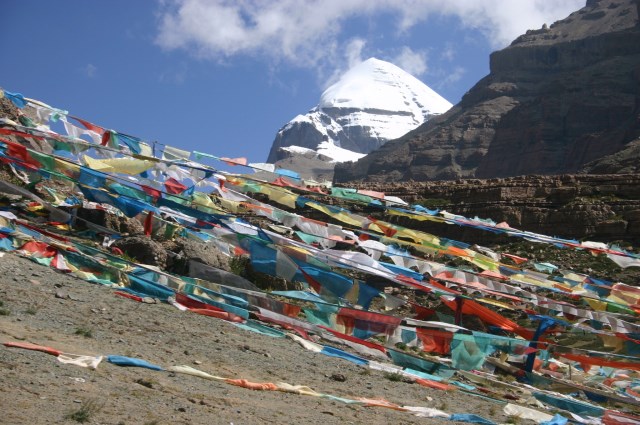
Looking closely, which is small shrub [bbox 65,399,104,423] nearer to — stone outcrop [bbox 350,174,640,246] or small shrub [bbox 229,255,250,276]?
small shrub [bbox 229,255,250,276]

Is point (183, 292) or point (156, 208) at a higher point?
point (156, 208)

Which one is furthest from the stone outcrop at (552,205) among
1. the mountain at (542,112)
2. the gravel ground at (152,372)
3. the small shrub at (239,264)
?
the mountain at (542,112)

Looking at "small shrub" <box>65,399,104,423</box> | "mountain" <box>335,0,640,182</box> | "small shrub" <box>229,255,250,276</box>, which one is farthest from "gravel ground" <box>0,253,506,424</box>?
Result: "mountain" <box>335,0,640,182</box>

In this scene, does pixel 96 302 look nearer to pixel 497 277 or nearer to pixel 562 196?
pixel 497 277

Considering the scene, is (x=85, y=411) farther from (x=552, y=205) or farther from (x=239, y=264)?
(x=552, y=205)

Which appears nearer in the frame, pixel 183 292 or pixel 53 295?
pixel 53 295

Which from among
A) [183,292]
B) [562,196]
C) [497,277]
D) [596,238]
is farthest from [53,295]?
[562,196]

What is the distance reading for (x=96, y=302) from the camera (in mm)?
11609

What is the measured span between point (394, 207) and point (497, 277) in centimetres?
337

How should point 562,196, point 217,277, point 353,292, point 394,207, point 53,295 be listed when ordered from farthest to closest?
1. point 562,196
2. point 394,207
3. point 217,277
4. point 353,292
5. point 53,295

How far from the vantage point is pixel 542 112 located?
113 meters

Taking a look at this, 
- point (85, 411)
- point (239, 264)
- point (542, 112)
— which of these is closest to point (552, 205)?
point (239, 264)

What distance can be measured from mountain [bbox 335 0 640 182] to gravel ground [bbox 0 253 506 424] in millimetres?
83294

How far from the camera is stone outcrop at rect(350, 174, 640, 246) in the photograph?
32.9 metres
